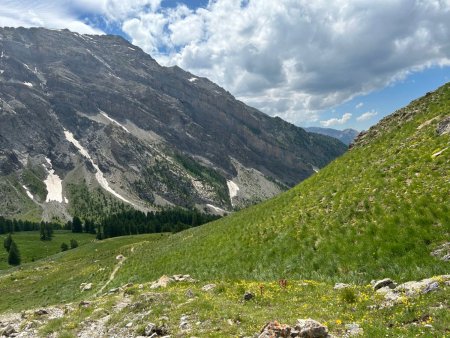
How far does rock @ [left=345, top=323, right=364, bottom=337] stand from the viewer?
12.9 m

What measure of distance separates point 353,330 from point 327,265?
12.3 meters

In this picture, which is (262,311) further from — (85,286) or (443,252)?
(85,286)

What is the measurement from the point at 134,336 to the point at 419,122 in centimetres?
3555

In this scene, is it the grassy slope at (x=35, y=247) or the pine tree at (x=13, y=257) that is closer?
the pine tree at (x=13, y=257)

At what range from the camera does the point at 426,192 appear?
1038 inches

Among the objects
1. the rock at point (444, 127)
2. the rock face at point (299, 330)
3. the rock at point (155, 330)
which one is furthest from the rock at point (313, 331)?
the rock at point (444, 127)

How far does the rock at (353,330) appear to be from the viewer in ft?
42.4

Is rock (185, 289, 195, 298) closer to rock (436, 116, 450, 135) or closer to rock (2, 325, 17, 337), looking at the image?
rock (2, 325, 17, 337)

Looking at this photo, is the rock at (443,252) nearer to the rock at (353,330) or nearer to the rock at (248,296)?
the rock at (353,330)

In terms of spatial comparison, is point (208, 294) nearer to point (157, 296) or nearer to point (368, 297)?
point (157, 296)

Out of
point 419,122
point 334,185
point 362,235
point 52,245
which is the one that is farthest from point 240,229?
point 52,245

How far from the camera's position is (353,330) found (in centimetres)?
1340

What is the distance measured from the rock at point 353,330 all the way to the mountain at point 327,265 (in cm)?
17

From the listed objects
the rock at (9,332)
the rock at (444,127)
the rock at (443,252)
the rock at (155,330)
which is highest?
the rock at (444,127)
